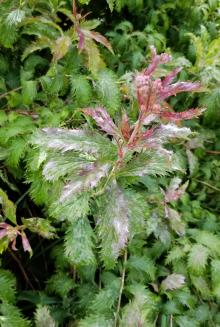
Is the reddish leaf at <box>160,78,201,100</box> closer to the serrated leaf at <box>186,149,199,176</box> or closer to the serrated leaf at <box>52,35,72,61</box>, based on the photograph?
the serrated leaf at <box>52,35,72,61</box>

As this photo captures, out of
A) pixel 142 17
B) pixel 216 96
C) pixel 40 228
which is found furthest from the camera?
pixel 142 17

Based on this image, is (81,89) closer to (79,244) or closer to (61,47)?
(61,47)

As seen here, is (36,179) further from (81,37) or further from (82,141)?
(81,37)

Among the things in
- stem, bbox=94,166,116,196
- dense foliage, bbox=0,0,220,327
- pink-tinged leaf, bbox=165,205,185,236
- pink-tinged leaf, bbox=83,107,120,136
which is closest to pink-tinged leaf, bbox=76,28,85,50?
dense foliage, bbox=0,0,220,327

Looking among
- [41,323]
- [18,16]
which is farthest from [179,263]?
[18,16]

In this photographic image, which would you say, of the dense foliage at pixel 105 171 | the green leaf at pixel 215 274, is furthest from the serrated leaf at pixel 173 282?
the green leaf at pixel 215 274

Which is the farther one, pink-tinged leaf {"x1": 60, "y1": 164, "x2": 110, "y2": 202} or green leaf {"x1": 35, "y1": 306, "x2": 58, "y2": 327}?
green leaf {"x1": 35, "y1": 306, "x2": 58, "y2": 327}

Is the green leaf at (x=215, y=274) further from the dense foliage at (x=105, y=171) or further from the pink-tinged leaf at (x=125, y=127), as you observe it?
the pink-tinged leaf at (x=125, y=127)

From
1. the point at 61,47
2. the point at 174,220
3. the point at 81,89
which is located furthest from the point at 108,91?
the point at 174,220
